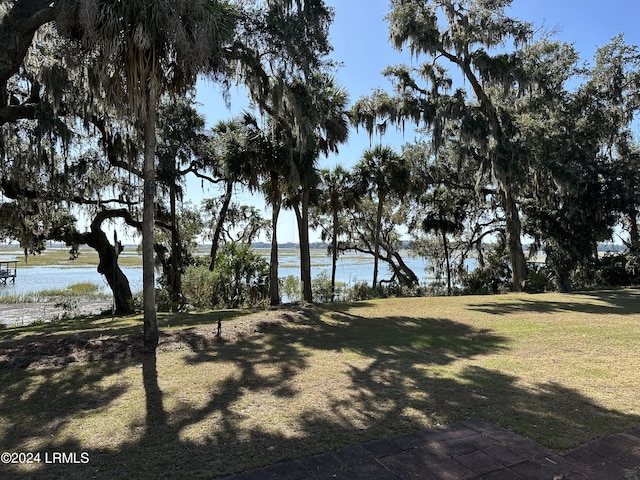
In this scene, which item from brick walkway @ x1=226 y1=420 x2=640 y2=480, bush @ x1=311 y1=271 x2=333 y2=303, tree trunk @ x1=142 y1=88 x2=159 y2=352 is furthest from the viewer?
bush @ x1=311 y1=271 x2=333 y2=303

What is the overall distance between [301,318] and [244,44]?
20.8 ft

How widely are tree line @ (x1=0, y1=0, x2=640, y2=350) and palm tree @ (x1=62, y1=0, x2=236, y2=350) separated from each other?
0.03 meters

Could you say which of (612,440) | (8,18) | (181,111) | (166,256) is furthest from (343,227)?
(612,440)

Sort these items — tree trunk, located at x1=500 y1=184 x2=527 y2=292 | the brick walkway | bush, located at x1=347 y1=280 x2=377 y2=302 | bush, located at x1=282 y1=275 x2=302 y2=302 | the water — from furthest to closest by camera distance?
the water, bush, located at x1=347 y1=280 x2=377 y2=302, tree trunk, located at x1=500 y1=184 x2=527 y2=292, bush, located at x1=282 y1=275 x2=302 y2=302, the brick walkway

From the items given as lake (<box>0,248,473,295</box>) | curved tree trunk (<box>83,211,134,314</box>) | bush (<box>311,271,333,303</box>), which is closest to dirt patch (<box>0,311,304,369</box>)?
curved tree trunk (<box>83,211,134,314</box>)

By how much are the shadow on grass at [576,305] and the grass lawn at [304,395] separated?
2.00 m

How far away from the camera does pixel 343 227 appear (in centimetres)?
2408

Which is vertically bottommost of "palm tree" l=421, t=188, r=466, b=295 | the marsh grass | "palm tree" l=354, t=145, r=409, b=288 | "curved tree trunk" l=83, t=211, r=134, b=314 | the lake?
the marsh grass

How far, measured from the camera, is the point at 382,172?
16.5 metres

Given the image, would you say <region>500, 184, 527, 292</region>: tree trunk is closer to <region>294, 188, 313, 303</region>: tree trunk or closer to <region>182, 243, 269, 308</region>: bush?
<region>294, 188, 313, 303</region>: tree trunk

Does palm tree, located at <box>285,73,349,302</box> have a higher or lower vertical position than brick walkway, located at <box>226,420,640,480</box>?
higher

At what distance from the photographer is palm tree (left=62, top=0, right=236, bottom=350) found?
5.57m

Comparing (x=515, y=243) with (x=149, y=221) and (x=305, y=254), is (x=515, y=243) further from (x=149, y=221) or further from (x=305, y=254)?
(x=149, y=221)

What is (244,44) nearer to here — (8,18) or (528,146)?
(8,18)
